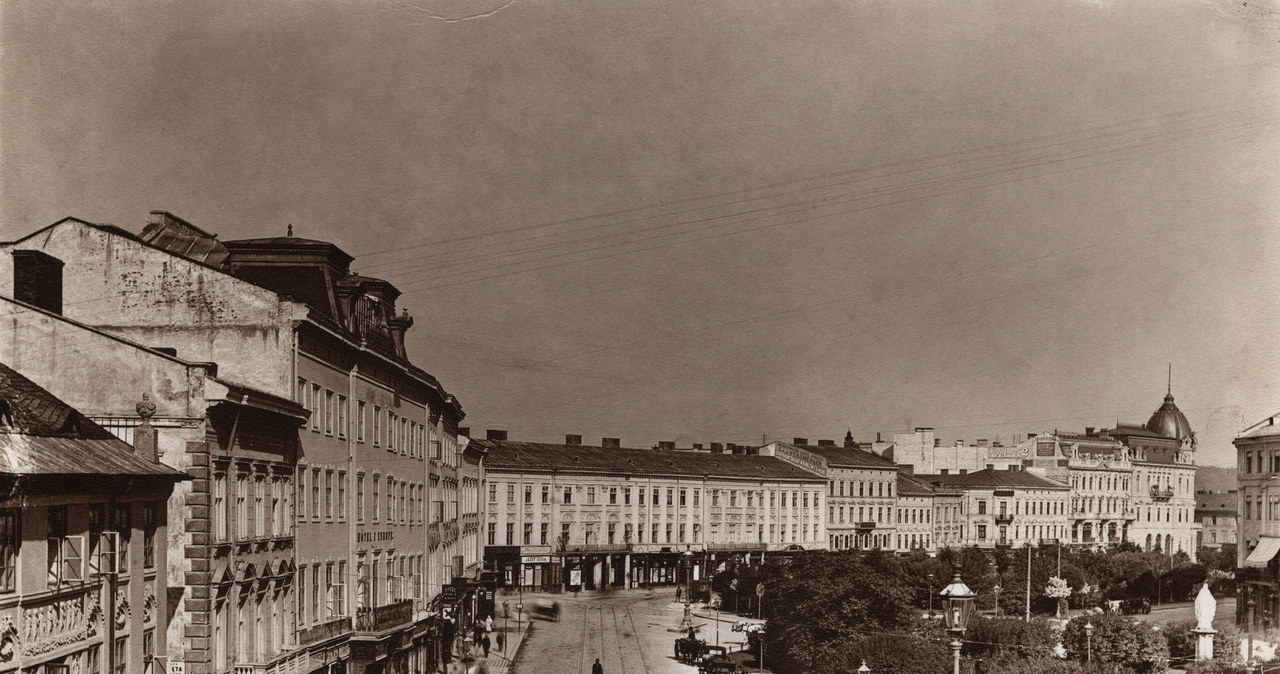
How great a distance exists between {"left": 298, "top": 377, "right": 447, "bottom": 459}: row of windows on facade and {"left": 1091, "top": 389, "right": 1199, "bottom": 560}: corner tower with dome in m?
110

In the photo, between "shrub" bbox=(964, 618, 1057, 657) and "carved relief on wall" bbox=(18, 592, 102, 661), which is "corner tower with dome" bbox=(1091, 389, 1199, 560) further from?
"carved relief on wall" bbox=(18, 592, 102, 661)

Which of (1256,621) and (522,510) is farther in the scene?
(522,510)

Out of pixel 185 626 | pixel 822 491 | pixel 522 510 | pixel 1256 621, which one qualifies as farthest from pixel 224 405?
pixel 822 491

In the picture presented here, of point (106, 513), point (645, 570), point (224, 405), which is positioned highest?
point (224, 405)

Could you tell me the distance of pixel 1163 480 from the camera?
153 m

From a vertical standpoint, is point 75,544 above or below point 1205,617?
above

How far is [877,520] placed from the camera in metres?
121

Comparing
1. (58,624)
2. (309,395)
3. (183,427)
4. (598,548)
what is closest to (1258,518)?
(309,395)

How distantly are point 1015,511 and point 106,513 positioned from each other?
382 feet

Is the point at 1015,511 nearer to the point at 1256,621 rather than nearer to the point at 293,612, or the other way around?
the point at 1256,621

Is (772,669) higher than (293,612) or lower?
lower

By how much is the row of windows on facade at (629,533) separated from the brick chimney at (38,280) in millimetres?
54557

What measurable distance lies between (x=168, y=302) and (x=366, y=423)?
9850mm

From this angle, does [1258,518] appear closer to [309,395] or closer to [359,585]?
[359,585]
